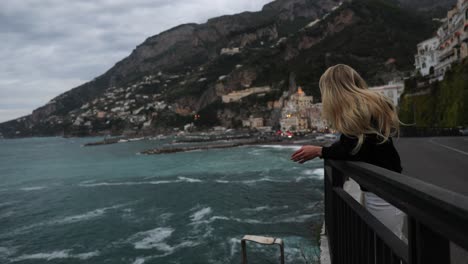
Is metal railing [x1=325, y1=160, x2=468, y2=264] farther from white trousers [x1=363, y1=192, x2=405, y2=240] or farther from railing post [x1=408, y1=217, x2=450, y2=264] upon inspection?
white trousers [x1=363, y1=192, x2=405, y2=240]

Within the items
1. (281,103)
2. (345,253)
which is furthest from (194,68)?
(345,253)

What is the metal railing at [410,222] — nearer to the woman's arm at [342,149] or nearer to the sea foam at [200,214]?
the woman's arm at [342,149]

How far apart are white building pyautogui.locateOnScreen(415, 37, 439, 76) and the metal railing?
1751 inches

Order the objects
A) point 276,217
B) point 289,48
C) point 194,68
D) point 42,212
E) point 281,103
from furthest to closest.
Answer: point 194,68
point 289,48
point 281,103
point 42,212
point 276,217

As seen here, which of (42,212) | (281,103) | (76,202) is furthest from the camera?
(281,103)

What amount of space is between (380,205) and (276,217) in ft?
41.6

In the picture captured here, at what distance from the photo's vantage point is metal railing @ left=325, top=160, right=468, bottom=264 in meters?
0.76

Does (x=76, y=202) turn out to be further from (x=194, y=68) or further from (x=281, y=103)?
(x=194, y=68)

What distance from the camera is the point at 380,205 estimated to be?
6.17 feet

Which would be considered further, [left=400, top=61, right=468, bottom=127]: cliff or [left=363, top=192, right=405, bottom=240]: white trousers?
[left=400, top=61, right=468, bottom=127]: cliff

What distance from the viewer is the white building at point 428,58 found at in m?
39.1

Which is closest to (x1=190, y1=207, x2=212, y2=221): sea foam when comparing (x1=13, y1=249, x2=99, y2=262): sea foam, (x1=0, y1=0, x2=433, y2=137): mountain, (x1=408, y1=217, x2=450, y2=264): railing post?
(x1=13, y1=249, x2=99, y2=262): sea foam

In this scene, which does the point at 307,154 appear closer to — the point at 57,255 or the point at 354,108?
the point at 354,108

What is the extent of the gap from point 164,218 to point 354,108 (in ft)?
49.4
